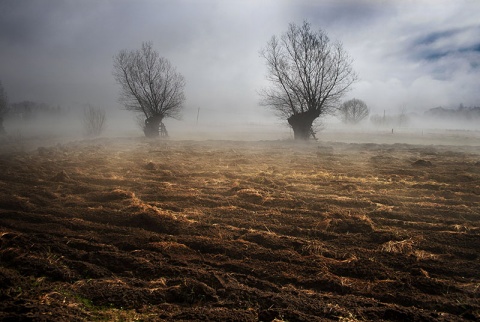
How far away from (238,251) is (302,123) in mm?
20454

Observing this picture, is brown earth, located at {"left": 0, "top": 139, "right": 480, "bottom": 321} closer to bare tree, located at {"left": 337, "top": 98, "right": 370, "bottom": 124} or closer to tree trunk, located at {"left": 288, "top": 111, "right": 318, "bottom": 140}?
tree trunk, located at {"left": 288, "top": 111, "right": 318, "bottom": 140}

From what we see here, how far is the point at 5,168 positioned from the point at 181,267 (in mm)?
9406

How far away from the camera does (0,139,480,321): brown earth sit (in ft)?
8.89

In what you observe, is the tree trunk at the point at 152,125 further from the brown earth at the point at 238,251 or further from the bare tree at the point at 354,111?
the bare tree at the point at 354,111

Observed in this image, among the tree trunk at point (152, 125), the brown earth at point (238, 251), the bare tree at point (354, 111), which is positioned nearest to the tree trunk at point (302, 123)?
the tree trunk at point (152, 125)

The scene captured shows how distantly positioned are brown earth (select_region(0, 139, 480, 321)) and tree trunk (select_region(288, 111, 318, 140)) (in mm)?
15620

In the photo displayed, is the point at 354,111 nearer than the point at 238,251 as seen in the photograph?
No

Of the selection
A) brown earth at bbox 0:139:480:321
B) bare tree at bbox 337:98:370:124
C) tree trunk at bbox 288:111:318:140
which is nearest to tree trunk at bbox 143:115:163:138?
tree trunk at bbox 288:111:318:140

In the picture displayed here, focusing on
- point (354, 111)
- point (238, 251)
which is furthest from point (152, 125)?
point (354, 111)

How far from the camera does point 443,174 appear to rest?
29.1 ft

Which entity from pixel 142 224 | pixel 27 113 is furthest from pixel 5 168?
pixel 27 113

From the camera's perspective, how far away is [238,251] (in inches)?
152

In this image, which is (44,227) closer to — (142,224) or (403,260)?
(142,224)

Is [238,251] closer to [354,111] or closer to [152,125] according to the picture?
[152,125]
